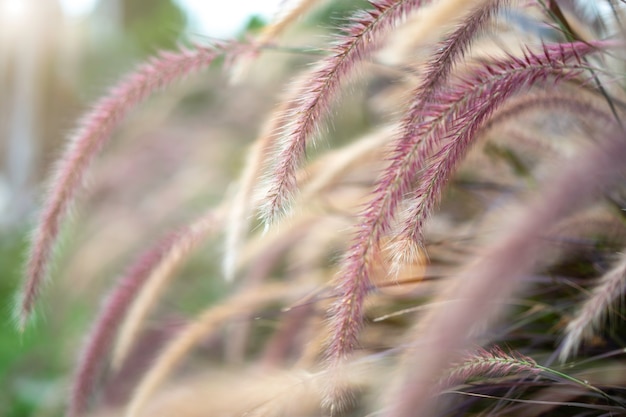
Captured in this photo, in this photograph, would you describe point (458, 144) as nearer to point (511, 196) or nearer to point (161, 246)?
point (511, 196)

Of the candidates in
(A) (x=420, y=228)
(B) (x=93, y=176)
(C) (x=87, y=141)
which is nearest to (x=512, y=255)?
(A) (x=420, y=228)

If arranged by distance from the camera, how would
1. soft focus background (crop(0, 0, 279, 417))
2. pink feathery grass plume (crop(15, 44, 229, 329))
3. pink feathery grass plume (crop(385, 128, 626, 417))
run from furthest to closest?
soft focus background (crop(0, 0, 279, 417)) < pink feathery grass plume (crop(15, 44, 229, 329)) < pink feathery grass plume (crop(385, 128, 626, 417))

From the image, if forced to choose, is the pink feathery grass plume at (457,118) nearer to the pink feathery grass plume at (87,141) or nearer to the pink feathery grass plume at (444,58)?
the pink feathery grass plume at (444,58)

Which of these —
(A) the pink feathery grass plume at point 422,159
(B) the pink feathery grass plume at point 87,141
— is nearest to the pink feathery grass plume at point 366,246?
(A) the pink feathery grass plume at point 422,159

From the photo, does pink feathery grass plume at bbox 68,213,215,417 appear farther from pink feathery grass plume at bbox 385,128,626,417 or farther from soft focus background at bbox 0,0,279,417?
pink feathery grass plume at bbox 385,128,626,417

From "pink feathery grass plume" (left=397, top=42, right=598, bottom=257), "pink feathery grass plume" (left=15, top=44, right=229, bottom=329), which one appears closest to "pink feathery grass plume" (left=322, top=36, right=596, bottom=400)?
"pink feathery grass plume" (left=397, top=42, right=598, bottom=257)
